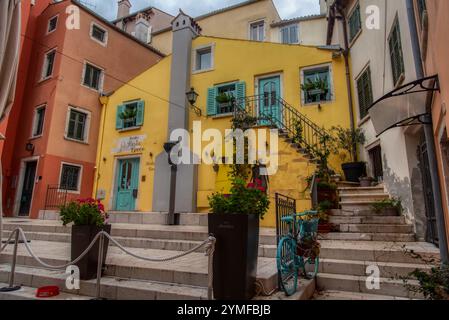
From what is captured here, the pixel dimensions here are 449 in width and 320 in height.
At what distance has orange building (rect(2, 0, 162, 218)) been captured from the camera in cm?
1273

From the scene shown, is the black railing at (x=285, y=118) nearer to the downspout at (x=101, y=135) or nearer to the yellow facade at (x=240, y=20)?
the downspout at (x=101, y=135)

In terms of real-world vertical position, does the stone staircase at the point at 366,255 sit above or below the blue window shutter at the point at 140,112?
below

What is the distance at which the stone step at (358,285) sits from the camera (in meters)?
4.03

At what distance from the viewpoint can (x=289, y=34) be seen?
56.5 feet

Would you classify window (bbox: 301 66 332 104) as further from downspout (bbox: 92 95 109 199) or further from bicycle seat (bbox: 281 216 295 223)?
downspout (bbox: 92 95 109 199)

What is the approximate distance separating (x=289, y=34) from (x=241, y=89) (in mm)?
7985

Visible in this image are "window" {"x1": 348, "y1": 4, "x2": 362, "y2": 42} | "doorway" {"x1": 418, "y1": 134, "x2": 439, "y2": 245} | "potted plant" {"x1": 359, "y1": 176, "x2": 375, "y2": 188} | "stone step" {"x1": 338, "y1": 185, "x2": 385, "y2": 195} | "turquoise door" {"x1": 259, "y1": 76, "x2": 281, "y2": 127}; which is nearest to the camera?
"doorway" {"x1": 418, "y1": 134, "x2": 439, "y2": 245}

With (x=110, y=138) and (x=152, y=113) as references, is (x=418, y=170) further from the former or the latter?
(x=110, y=138)

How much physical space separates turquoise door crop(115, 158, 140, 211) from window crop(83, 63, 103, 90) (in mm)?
4566

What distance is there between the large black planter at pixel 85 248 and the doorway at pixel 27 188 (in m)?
10.3

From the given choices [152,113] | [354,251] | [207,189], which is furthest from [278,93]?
[354,251]

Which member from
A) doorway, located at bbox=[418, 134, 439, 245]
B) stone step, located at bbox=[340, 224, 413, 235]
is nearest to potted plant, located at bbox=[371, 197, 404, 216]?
stone step, located at bbox=[340, 224, 413, 235]

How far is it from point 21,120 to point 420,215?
1653cm

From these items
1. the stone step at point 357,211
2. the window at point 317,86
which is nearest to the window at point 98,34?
the window at point 317,86
